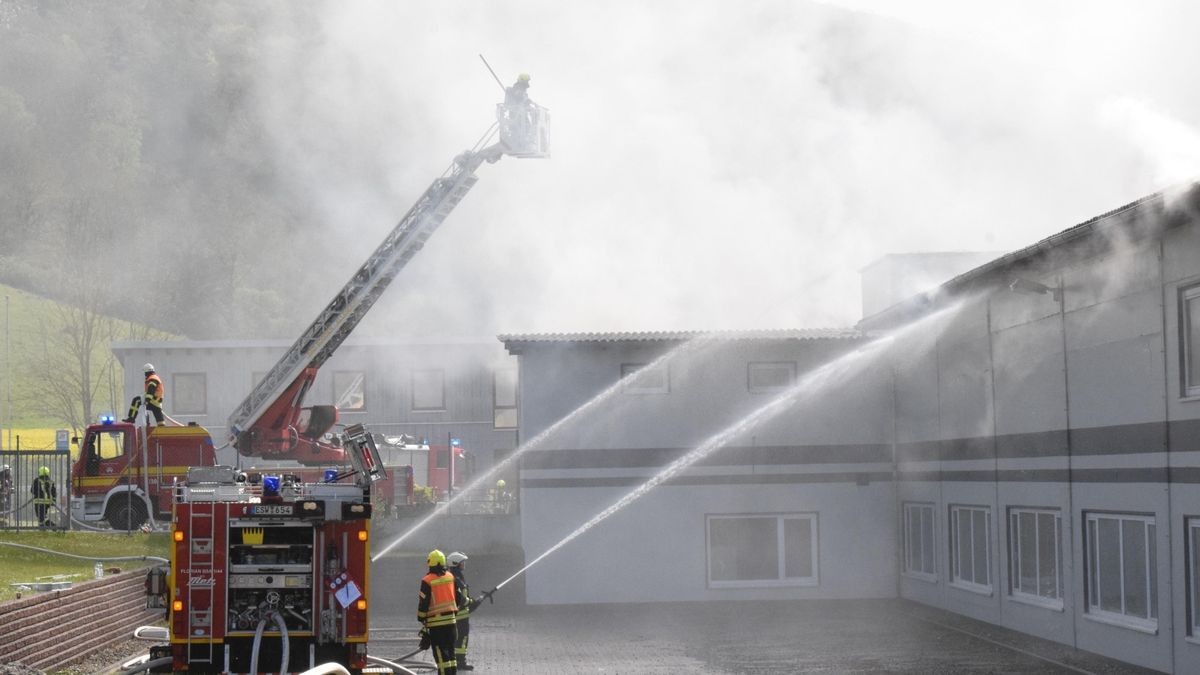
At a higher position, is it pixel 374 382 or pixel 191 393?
pixel 374 382

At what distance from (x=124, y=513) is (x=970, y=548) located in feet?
55.4

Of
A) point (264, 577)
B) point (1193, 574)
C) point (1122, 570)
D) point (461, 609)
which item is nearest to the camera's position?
point (264, 577)

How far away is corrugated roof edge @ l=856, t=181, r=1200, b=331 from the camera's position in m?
14.7

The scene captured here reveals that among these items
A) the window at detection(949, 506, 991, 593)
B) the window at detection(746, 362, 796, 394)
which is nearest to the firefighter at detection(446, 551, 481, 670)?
the window at detection(949, 506, 991, 593)

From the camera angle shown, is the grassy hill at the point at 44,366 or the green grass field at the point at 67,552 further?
the grassy hill at the point at 44,366

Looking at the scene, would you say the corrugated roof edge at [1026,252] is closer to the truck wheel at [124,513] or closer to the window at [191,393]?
the truck wheel at [124,513]

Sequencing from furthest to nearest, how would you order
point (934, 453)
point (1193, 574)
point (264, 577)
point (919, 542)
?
1. point (919, 542)
2. point (934, 453)
3. point (1193, 574)
4. point (264, 577)

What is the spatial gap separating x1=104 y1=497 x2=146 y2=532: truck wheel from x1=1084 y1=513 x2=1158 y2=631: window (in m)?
18.9

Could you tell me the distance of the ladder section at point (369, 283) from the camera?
24641mm

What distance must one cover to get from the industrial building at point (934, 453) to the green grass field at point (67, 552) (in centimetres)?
685

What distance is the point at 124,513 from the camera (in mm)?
28625

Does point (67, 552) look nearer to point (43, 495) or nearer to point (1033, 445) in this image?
point (43, 495)

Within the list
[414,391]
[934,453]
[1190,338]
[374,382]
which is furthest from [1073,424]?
[374,382]

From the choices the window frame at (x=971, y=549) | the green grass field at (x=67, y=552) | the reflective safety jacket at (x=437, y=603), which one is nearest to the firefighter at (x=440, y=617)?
the reflective safety jacket at (x=437, y=603)
